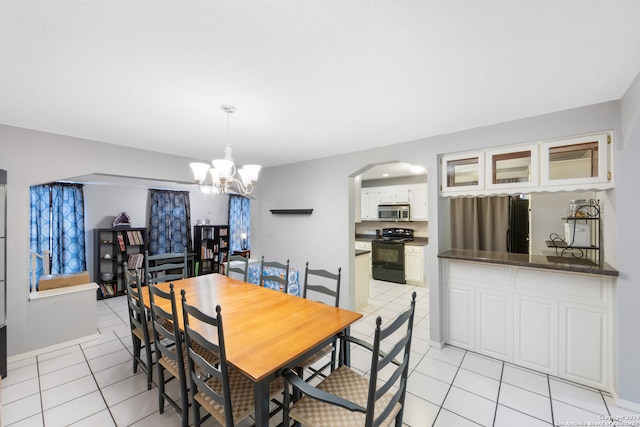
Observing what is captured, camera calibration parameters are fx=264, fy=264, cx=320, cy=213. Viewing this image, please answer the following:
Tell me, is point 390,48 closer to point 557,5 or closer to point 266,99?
point 557,5

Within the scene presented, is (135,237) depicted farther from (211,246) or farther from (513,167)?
(513,167)

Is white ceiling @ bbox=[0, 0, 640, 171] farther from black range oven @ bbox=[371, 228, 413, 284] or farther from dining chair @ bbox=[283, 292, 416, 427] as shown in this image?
black range oven @ bbox=[371, 228, 413, 284]

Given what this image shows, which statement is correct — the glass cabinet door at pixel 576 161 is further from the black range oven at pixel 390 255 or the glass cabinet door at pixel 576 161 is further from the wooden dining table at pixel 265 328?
the black range oven at pixel 390 255

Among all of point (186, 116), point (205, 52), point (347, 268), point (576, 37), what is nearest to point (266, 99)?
point (205, 52)

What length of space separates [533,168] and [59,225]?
22.9ft

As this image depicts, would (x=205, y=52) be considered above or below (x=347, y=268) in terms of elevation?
above

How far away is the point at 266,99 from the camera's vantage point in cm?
205

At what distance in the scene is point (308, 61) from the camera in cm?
154

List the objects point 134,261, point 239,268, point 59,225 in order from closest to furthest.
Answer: point 239,268
point 59,225
point 134,261

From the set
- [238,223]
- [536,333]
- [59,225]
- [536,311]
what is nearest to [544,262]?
[536,311]

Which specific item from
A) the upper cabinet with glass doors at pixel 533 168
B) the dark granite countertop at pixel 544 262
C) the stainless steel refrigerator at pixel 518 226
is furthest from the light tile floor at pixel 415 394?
the stainless steel refrigerator at pixel 518 226

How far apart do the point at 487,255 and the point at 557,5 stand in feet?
7.75

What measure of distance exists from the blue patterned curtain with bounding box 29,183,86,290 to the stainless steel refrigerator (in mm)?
7588

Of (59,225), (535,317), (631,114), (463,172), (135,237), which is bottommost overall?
(535,317)
